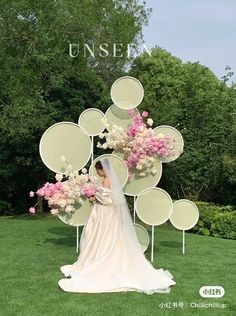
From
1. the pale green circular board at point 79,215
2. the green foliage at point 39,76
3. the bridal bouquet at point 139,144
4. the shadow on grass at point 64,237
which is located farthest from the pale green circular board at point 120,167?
the green foliage at point 39,76

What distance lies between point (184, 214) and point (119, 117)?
2.24m

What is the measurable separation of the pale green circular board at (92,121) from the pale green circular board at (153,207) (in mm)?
1526

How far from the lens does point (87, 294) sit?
6.27 m

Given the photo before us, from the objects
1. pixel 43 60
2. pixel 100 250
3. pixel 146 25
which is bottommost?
pixel 100 250

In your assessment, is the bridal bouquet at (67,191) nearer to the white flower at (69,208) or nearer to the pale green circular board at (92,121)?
the white flower at (69,208)

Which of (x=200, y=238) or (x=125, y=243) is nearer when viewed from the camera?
(x=125, y=243)

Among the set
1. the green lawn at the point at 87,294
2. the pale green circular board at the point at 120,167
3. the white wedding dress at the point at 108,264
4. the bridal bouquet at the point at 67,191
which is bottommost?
the green lawn at the point at 87,294

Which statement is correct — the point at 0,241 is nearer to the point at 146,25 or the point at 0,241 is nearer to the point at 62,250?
the point at 62,250

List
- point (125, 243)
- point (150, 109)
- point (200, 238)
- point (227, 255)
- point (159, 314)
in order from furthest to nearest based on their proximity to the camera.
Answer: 1. point (150, 109)
2. point (200, 238)
3. point (227, 255)
4. point (125, 243)
5. point (159, 314)

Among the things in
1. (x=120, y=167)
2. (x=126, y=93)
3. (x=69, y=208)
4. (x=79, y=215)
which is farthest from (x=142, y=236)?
(x=126, y=93)

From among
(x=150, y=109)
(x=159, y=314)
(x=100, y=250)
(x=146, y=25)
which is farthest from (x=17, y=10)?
(x=146, y=25)

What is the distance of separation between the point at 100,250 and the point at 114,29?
11.1 m

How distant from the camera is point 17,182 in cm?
1853

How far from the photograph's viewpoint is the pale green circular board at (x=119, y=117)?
9430 mm
